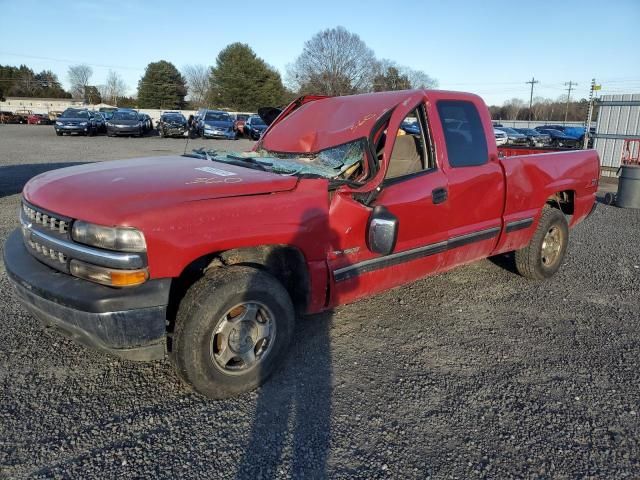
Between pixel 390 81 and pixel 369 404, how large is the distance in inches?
2177

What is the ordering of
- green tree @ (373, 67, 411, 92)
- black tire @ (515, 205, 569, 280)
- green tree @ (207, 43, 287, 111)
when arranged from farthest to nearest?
1. green tree @ (207, 43, 287, 111)
2. green tree @ (373, 67, 411, 92)
3. black tire @ (515, 205, 569, 280)

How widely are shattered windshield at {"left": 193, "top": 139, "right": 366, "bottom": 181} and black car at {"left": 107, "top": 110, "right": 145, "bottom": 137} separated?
25.4 meters

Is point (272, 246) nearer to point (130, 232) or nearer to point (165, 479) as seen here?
point (130, 232)

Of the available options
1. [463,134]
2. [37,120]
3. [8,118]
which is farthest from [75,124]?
[8,118]

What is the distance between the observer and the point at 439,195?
12.9 ft

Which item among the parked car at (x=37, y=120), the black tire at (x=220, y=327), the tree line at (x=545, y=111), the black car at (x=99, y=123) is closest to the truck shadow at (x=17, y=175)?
the black tire at (x=220, y=327)

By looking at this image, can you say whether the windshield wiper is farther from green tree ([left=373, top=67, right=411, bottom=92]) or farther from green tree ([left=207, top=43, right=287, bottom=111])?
green tree ([left=207, top=43, right=287, bottom=111])

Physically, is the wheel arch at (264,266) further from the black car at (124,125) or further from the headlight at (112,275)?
the black car at (124,125)

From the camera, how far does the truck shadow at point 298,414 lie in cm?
249

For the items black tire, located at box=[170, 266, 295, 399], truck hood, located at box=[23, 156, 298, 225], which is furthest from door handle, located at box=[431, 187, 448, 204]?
black tire, located at box=[170, 266, 295, 399]

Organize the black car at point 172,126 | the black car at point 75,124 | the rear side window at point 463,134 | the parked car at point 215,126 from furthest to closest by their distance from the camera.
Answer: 1. the black car at point 172,126
2. the black car at point 75,124
3. the parked car at point 215,126
4. the rear side window at point 463,134

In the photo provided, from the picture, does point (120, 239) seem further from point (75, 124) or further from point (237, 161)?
point (75, 124)

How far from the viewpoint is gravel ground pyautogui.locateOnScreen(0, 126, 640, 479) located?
2.52m

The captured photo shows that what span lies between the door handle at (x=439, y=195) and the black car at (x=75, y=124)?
2752cm
